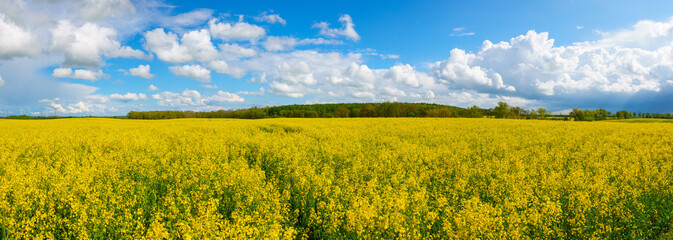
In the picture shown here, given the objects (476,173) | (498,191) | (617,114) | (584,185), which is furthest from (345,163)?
(617,114)

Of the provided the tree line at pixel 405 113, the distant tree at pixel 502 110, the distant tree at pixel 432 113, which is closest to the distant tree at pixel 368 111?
the tree line at pixel 405 113

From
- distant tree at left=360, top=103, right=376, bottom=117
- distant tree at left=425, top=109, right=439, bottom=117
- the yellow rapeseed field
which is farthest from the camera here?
distant tree at left=360, top=103, right=376, bottom=117

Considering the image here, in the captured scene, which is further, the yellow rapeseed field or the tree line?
the tree line

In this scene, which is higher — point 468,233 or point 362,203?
point 362,203

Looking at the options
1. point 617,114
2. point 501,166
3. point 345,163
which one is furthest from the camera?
point 617,114

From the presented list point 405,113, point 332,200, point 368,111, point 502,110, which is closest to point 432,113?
point 405,113

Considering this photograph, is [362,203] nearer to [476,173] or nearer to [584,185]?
[476,173]

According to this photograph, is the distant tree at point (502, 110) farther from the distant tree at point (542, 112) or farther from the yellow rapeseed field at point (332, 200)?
the yellow rapeseed field at point (332, 200)

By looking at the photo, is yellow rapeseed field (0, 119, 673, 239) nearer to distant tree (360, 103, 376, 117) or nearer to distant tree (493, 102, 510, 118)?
distant tree (360, 103, 376, 117)

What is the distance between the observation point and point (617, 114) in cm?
6850

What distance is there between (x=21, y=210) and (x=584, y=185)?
12710 millimetres

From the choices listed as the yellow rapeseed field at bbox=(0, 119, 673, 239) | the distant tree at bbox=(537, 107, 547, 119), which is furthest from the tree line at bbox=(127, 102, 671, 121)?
the yellow rapeseed field at bbox=(0, 119, 673, 239)

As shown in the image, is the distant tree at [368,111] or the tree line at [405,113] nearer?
the tree line at [405,113]

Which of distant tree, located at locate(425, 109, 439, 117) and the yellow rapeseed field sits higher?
distant tree, located at locate(425, 109, 439, 117)
